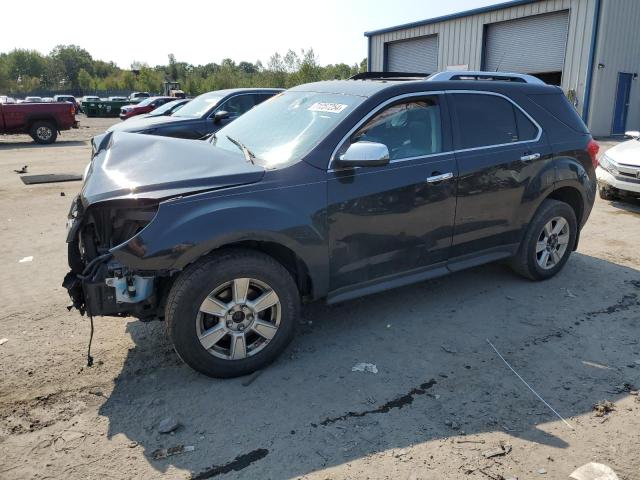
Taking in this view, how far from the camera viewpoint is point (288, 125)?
4215mm

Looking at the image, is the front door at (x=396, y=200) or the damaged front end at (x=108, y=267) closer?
the damaged front end at (x=108, y=267)

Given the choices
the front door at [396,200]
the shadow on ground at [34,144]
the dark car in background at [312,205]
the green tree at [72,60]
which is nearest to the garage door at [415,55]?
the shadow on ground at [34,144]

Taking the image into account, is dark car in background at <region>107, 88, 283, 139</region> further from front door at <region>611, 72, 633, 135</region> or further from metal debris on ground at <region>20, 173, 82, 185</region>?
front door at <region>611, 72, 633, 135</region>

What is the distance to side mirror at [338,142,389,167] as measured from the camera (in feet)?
11.8

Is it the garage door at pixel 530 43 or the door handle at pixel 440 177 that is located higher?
the garage door at pixel 530 43

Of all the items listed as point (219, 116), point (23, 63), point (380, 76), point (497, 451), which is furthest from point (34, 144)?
point (23, 63)

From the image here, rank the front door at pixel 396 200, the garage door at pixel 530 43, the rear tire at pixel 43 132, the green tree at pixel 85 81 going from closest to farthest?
the front door at pixel 396 200
the rear tire at pixel 43 132
the garage door at pixel 530 43
the green tree at pixel 85 81

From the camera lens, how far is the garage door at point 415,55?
2495 cm

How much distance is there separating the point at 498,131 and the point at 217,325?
9.81 feet

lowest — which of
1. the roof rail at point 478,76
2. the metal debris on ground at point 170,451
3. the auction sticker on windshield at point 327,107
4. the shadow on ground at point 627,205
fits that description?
the shadow on ground at point 627,205

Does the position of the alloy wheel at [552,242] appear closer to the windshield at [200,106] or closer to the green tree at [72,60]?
the windshield at [200,106]

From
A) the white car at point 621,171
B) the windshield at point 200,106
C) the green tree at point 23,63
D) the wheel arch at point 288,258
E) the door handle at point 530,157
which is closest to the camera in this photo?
the wheel arch at point 288,258

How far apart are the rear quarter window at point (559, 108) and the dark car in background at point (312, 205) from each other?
0.02 metres

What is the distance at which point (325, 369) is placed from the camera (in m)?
3.65
